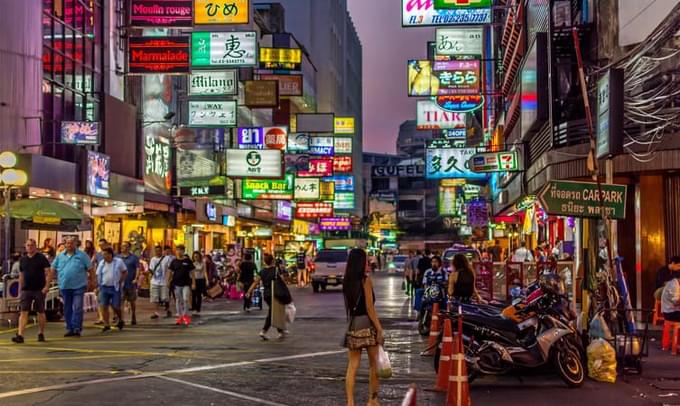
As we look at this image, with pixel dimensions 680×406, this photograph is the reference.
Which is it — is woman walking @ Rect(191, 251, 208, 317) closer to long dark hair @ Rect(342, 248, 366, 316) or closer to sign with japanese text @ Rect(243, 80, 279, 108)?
sign with japanese text @ Rect(243, 80, 279, 108)

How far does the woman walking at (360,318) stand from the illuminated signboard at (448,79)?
68.4 feet

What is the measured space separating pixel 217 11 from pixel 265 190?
1716 cm

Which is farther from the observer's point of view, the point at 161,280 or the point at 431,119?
the point at 431,119

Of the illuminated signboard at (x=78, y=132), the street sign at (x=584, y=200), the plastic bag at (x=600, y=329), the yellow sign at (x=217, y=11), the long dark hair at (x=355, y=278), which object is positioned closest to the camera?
the long dark hair at (x=355, y=278)

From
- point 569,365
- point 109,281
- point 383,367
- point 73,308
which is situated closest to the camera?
point 383,367

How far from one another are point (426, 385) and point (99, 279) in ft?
32.2

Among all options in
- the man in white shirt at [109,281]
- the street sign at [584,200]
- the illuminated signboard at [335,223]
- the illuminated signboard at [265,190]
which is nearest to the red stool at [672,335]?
the street sign at [584,200]

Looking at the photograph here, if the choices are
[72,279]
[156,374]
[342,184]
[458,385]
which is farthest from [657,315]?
[342,184]

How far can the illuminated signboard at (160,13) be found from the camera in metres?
27.3

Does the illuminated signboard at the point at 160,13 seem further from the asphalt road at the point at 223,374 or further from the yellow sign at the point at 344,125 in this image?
the yellow sign at the point at 344,125

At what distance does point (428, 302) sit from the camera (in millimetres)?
17938

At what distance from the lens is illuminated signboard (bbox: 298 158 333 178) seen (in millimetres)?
53469

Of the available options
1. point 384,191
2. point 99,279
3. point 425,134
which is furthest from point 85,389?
point 425,134

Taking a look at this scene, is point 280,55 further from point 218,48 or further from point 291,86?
point 218,48
